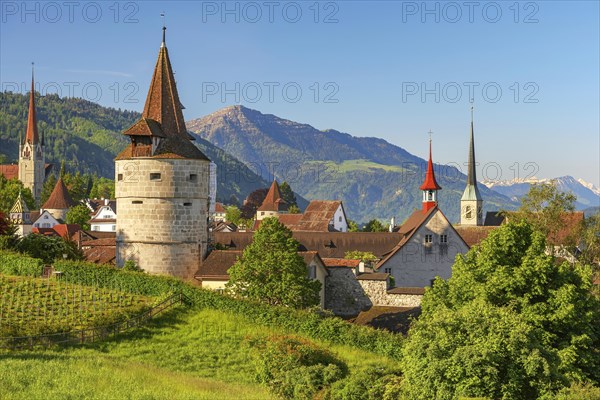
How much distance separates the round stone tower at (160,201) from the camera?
54250mm

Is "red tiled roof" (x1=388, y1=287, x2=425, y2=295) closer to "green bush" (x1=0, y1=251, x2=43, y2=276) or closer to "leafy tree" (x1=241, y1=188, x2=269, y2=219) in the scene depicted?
"green bush" (x1=0, y1=251, x2=43, y2=276)

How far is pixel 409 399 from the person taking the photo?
29.5m

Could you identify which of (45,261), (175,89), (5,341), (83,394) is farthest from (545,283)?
(45,261)

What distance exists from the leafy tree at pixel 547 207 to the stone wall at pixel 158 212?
91.8 feet

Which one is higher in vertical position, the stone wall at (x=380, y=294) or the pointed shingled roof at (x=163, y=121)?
the pointed shingled roof at (x=163, y=121)

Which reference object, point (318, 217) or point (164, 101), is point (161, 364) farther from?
point (318, 217)

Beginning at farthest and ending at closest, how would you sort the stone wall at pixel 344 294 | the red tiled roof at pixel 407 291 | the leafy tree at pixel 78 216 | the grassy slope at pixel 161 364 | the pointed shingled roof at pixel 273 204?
the pointed shingled roof at pixel 273 204 < the leafy tree at pixel 78 216 < the stone wall at pixel 344 294 < the red tiled roof at pixel 407 291 < the grassy slope at pixel 161 364

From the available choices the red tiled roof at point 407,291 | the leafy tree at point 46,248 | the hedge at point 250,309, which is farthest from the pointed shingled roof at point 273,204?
the hedge at point 250,309

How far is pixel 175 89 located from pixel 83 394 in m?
31.4

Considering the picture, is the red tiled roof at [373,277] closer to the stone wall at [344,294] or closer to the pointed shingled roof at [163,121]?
the stone wall at [344,294]

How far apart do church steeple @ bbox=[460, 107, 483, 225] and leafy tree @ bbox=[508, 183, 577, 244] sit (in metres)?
64.1

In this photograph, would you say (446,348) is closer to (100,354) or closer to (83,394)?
(83,394)

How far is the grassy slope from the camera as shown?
30359 mm

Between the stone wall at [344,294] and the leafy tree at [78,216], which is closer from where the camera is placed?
the stone wall at [344,294]
